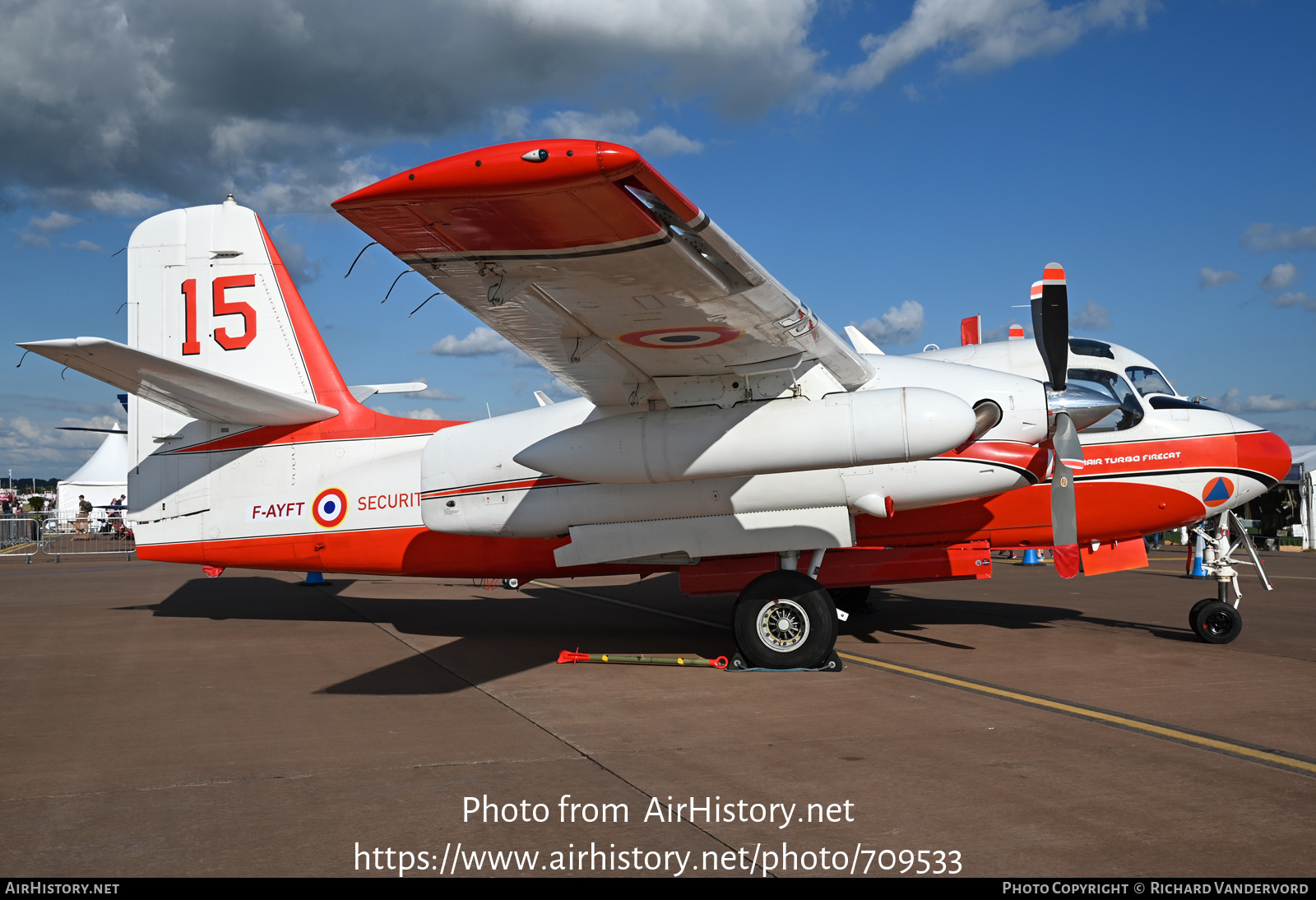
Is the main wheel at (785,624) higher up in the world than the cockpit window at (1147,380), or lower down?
lower down

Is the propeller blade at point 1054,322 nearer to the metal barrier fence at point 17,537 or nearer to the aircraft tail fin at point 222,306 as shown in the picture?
the aircraft tail fin at point 222,306

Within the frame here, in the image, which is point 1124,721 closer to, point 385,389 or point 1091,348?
point 1091,348

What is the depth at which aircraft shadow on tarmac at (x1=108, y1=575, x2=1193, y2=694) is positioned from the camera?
904 cm

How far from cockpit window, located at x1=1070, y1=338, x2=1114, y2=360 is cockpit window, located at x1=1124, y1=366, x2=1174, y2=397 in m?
0.28

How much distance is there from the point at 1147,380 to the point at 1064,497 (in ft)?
7.70

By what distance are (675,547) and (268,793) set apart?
4.97 meters

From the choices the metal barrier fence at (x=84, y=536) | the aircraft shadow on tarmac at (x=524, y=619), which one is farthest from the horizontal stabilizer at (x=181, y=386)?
the metal barrier fence at (x=84, y=536)

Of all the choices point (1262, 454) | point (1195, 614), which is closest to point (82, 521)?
point (1195, 614)

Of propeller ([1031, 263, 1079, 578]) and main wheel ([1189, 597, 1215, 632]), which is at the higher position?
propeller ([1031, 263, 1079, 578])

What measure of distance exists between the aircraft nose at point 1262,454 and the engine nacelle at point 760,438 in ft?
14.5

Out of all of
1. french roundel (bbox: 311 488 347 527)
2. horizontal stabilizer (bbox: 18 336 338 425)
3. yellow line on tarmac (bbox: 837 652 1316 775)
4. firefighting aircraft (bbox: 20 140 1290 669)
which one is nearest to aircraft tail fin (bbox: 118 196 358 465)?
firefighting aircraft (bbox: 20 140 1290 669)

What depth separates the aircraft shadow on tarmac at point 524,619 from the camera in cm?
904

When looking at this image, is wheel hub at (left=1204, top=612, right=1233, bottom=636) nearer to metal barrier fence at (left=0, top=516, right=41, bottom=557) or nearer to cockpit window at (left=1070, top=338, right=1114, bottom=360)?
cockpit window at (left=1070, top=338, right=1114, bottom=360)

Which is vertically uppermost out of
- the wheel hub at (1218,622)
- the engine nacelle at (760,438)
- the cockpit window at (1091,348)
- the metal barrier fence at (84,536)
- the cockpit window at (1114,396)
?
the cockpit window at (1091,348)
